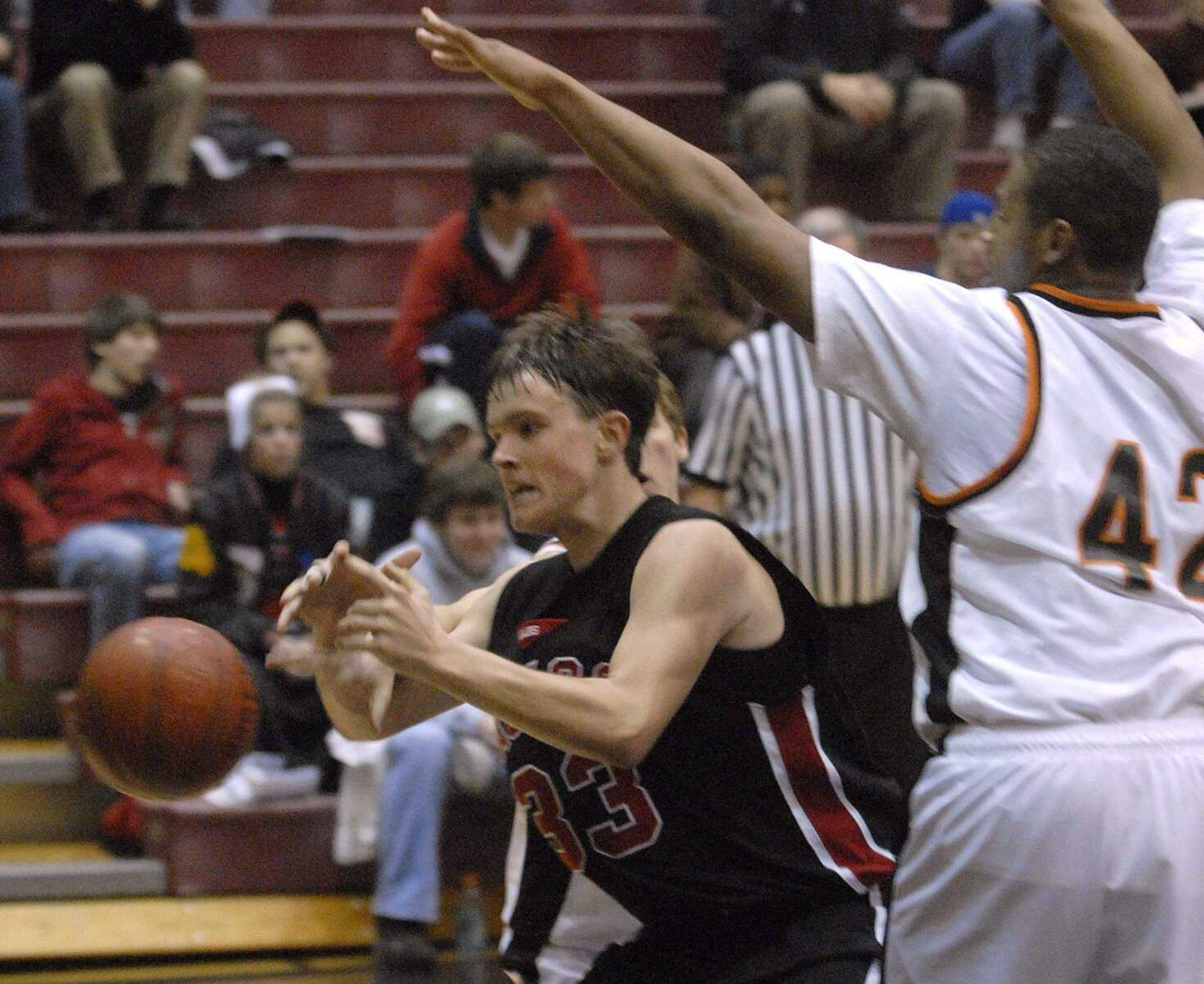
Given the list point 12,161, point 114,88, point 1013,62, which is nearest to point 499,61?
point 12,161

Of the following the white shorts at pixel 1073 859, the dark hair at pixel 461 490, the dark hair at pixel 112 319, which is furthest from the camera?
the dark hair at pixel 112 319

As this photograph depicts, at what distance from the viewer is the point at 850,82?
7957 millimetres

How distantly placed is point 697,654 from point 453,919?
10.9 feet

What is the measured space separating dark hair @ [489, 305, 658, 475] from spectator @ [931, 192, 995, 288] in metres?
2.90

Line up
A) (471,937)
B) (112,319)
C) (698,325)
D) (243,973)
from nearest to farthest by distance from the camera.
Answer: (243,973), (471,937), (698,325), (112,319)

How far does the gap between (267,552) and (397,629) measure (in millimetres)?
3499

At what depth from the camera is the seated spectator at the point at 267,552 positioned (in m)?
5.83

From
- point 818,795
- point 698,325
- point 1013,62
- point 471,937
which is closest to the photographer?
point 818,795

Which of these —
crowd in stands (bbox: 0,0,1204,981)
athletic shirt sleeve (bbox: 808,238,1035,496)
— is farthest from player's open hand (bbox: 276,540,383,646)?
crowd in stands (bbox: 0,0,1204,981)

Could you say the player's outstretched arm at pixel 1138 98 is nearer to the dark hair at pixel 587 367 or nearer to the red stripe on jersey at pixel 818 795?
the dark hair at pixel 587 367

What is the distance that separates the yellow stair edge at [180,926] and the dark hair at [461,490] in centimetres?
124

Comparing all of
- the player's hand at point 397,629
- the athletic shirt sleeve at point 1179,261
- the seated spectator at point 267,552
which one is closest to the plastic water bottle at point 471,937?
the seated spectator at point 267,552

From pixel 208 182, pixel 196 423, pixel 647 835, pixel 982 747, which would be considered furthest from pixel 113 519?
pixel 982 747

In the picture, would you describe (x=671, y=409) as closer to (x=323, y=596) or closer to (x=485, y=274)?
(x=323, y=596)
